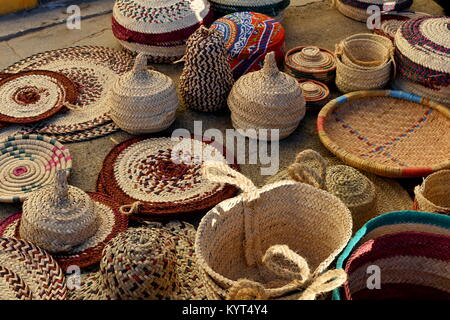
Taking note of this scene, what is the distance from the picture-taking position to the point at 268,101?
8.67 ft

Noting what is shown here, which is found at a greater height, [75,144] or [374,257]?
[374,257]

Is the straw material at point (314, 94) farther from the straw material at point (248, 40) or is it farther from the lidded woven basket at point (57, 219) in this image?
the lidded woven basket at point (57, 219)

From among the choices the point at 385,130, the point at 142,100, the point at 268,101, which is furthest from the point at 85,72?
the point at 385,130

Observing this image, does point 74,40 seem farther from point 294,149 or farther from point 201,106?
point 294,149

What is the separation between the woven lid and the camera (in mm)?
3279

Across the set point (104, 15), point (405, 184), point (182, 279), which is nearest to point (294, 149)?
point (405, 184)

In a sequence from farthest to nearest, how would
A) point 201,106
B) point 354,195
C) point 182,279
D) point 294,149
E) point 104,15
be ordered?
point 104,15 → point 201,106 → point 294,149 → point 354,195 → point 182,279

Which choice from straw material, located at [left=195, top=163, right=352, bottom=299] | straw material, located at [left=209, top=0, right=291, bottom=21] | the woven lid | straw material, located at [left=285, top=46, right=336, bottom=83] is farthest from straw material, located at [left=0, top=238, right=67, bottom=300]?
straw material, located at [left=209, top=0, right=291, bottom=21]

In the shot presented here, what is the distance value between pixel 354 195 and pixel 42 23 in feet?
8.72

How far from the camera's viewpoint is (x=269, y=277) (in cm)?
209

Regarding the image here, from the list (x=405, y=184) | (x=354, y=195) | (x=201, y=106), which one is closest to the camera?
(x=354, y=195)

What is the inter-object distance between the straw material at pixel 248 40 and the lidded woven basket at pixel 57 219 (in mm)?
1336

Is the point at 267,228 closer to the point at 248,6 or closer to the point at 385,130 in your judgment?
the point at 385,130

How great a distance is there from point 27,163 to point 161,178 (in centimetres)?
64
